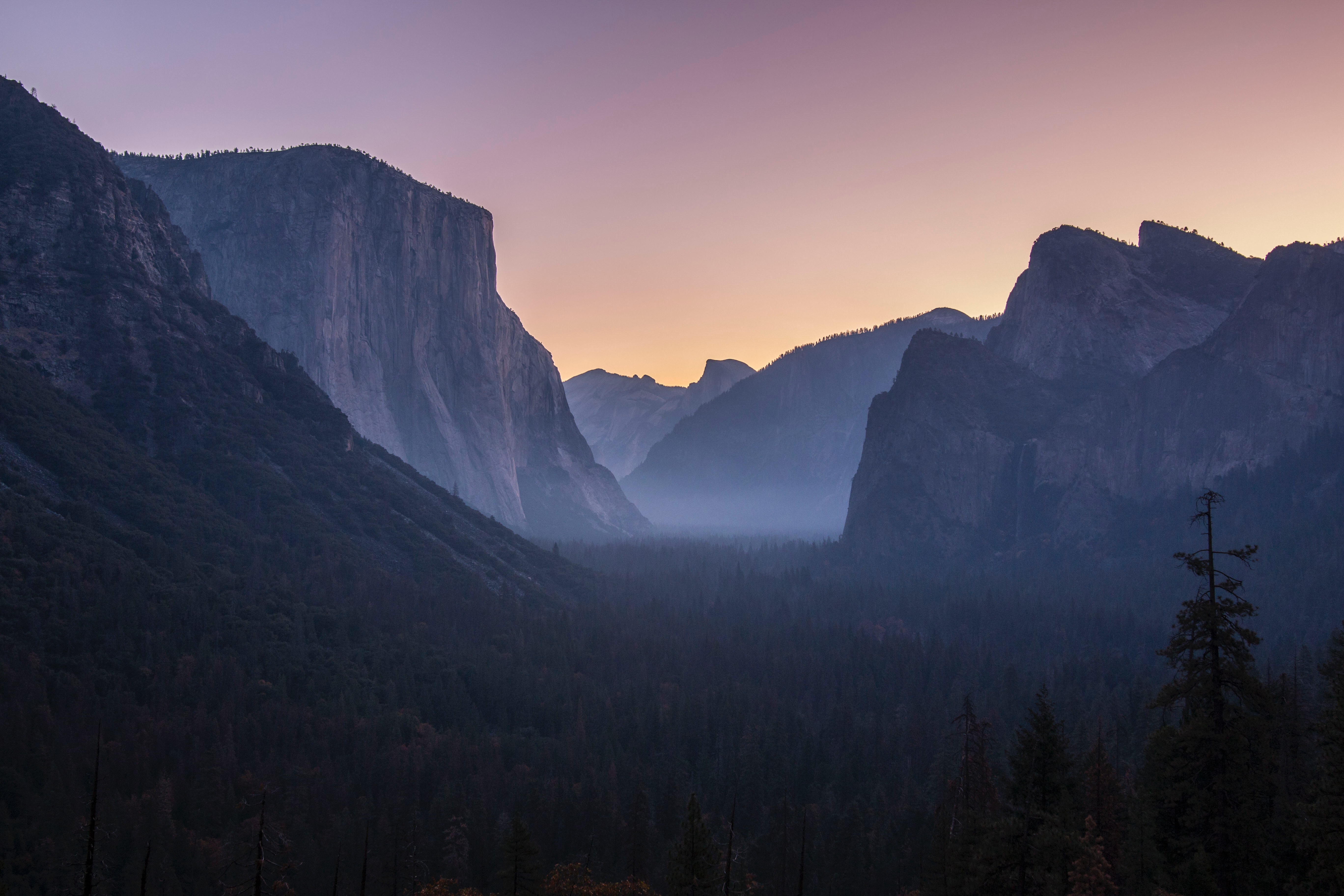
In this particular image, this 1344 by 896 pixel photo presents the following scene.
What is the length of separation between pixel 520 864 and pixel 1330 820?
92.4ft

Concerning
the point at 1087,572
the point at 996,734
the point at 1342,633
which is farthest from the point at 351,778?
the point at 1087,572

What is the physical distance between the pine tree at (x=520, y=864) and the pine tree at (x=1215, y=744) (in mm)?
23468

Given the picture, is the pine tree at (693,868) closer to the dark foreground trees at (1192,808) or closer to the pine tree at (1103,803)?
the dark foreground trees at (1192,808)

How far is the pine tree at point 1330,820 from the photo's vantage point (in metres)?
26.7

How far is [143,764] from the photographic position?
64.8 meters

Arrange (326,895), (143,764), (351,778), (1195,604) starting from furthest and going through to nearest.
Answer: (351,778)
(143,764)
(326,895)
(1195,604)

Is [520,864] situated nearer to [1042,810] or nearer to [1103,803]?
[1042,810]

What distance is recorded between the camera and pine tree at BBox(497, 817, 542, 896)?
36.4 metres

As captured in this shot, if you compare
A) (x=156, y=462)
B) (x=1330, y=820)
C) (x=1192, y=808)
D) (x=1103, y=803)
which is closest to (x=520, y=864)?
(x=1192, y=808)

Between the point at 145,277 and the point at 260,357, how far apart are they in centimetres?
1958

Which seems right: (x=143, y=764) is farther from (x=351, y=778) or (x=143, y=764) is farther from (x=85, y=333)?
(x=85, y=333)

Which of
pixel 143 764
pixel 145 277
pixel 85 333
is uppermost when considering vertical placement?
pixel 145 277

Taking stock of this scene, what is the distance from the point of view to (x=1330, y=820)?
27141 mm

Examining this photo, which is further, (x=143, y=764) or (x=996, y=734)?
(x=996, y=734)
